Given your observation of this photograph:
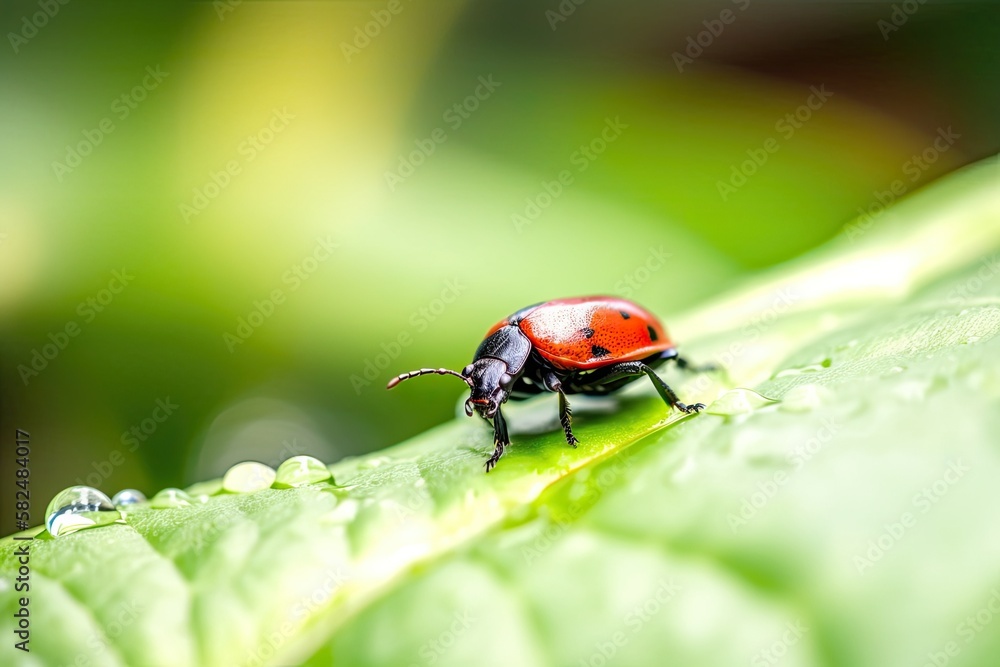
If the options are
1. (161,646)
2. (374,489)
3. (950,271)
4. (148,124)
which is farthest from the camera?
(148,124)

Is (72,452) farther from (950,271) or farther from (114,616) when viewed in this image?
(950,271)

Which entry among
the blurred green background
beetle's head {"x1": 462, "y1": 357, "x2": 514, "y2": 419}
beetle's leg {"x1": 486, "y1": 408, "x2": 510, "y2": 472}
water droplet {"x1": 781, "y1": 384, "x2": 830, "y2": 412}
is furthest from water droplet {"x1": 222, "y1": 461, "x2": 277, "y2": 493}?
the blurred green background

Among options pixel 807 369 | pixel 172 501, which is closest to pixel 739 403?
pixel 807 369

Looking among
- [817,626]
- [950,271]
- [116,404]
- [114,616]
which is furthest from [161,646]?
[116,404]

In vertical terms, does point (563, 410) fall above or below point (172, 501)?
above

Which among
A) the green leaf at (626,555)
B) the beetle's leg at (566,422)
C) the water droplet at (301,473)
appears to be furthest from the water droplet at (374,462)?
the beetle's leg at (566,422)

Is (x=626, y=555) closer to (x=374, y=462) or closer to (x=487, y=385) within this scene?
(x=374, y=462)

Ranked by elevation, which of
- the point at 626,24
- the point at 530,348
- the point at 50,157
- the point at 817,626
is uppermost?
the point at 626,24
